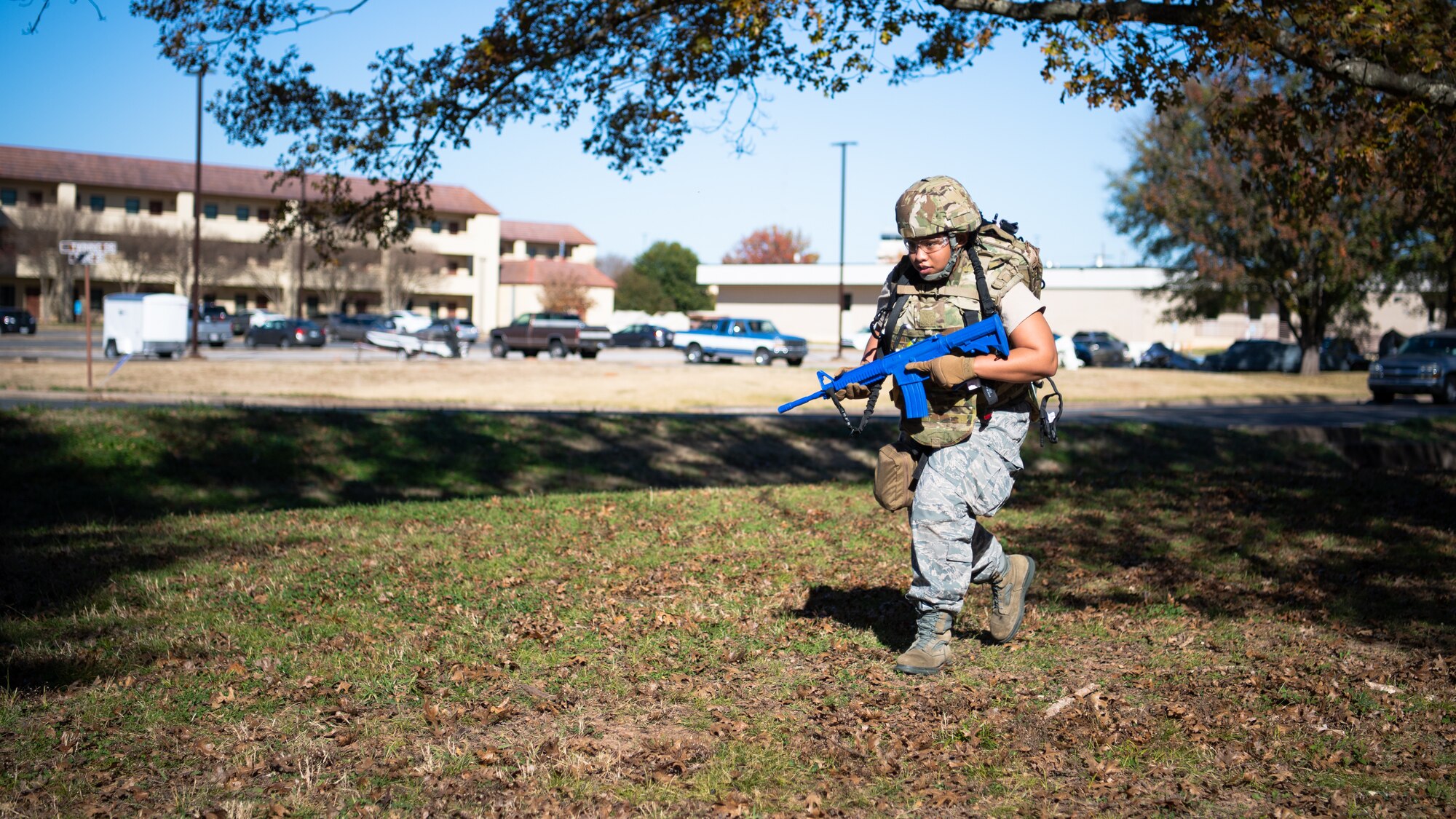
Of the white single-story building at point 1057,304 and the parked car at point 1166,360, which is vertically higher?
the white single-story building at point 1057,304

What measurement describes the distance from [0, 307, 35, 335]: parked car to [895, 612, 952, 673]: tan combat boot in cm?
5992

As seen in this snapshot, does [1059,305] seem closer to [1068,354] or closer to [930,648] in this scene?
[1068,354]

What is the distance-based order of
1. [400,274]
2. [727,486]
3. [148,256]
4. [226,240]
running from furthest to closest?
1. [400,274]
2. [226,240]
3. [148,256]
4. [727,486]

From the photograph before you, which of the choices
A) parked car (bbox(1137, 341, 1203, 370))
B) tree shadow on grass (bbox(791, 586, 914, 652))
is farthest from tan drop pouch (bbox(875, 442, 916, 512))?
parked car (bbox(1137, 341, 1203, 370))

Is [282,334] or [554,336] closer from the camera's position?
[554,336]

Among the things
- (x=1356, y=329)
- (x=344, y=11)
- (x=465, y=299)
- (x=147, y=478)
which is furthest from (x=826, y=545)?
(x=465, y=299)

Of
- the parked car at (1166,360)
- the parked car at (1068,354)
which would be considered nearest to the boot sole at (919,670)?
the parked car at (1068,354)

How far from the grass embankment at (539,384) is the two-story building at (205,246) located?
127ft

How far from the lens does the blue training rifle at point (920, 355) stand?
14.3ft

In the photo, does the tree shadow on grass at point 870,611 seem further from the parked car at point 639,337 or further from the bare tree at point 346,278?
the bare tree at point 346,278

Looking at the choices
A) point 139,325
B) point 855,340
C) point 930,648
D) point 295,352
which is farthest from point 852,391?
point 855,340

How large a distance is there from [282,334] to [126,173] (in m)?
35.1

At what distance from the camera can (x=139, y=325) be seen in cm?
3588

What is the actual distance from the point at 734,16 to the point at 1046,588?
457 cm
